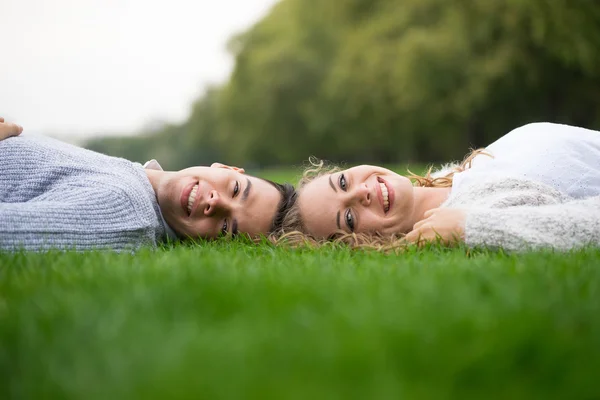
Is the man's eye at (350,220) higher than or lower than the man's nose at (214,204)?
lower

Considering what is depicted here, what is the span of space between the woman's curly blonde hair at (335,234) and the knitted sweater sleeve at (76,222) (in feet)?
3.05

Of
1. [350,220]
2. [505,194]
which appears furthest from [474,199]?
[350,220]

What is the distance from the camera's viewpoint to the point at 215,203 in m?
4.21

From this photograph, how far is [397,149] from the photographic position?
117 feet

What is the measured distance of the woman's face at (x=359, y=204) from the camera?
13.7 feet

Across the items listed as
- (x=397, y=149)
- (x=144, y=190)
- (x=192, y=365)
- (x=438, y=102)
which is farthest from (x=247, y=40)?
(x=192, y=365)

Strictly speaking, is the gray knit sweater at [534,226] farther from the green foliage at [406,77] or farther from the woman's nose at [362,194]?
the green foliage at [406,77]

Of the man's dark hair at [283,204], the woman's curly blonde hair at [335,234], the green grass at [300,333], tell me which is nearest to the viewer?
the green grass at [300,333]

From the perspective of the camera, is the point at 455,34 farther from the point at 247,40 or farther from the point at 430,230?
the point at 247,40

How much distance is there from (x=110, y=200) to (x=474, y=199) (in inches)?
95.4

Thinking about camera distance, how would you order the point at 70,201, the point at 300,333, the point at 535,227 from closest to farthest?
the point at 300,333 → the point at 535,227 → the point at 70,201

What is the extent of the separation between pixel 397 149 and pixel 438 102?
31.1ft

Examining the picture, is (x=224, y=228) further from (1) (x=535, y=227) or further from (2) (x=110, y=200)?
(1) (x=535, y=227)

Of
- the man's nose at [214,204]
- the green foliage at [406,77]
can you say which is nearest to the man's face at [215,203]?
the man's nose at [214,204]
